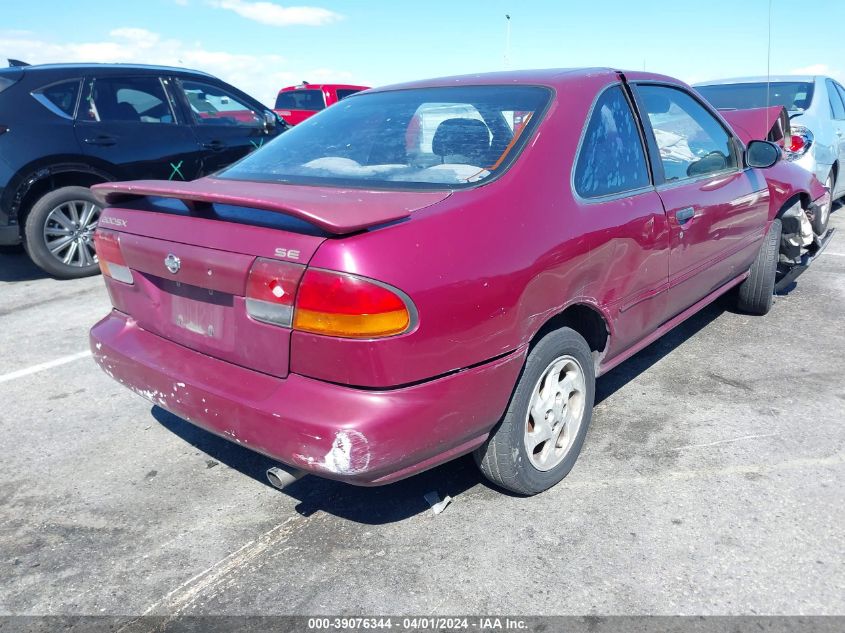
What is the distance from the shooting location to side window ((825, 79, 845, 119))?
824cm

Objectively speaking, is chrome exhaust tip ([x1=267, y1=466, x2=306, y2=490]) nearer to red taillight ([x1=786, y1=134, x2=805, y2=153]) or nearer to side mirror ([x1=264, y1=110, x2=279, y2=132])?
side mirror ([x1=264, y1=110, x2=279, y2=132])

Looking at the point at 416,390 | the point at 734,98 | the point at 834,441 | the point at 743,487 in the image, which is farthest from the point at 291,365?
the point at 734,98

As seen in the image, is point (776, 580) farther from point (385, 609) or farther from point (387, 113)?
point (387, 113)

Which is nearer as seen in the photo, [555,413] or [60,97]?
[555,413]

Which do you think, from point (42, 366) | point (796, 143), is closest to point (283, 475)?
point (42, 366)

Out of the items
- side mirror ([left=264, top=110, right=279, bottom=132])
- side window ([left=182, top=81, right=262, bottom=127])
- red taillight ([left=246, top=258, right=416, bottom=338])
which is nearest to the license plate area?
red taillight ([left=246, top=258, right=416, bottom=338])

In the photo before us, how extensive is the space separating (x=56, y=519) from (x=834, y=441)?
326 cm

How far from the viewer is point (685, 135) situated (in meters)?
3.81

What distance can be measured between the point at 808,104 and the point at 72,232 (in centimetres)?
753

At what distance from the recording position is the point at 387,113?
10.4 feet

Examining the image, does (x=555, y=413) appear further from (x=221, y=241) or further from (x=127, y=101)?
(x=127, y=101)

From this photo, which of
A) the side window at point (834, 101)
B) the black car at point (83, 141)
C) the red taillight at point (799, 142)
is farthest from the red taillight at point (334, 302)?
the side window at point (834, 101)

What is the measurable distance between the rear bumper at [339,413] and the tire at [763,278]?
2.97m

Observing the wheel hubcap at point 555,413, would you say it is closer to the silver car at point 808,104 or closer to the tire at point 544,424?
the tire at point 544,424
